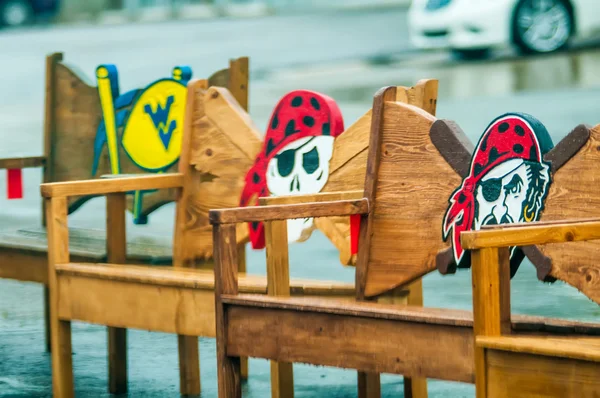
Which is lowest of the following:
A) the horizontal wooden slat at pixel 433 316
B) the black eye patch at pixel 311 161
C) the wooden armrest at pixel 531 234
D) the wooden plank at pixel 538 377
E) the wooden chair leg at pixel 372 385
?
the wooden chair leg at pixel 372 385

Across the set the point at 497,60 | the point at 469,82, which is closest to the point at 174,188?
the point at 469,82

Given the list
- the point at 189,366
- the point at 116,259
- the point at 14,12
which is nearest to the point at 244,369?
the point at 189,366

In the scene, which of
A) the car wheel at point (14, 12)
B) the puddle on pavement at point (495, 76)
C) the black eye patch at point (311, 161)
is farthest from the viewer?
the car wheel at point (14, 12)

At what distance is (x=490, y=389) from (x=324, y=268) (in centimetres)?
394

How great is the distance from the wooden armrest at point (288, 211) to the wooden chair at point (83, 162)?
3.40 ft

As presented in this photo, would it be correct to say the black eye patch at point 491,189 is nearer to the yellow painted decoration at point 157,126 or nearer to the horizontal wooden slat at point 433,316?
the horizontal wooden slat at point 433,316

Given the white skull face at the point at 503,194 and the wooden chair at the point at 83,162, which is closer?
the white skull face at the point at 503,194

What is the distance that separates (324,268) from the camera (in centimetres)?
721

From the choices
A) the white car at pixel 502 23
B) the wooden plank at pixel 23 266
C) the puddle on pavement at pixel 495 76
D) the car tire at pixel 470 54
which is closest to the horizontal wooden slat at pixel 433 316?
the wooden plank at pixel 23 266

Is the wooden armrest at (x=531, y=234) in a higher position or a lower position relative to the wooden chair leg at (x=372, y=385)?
higher

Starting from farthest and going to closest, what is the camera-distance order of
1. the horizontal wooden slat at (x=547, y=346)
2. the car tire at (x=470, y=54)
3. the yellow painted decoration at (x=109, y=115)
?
the car tire at (x=470, y=54) → the yellow painted decoration at (x=109, y=115) → the horizontal wooden slat at (x=547, y=346)

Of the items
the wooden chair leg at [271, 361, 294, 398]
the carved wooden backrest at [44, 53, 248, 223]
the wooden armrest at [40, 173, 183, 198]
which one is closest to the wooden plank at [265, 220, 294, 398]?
the wooden chair leg at [271, 361, 294, 398]

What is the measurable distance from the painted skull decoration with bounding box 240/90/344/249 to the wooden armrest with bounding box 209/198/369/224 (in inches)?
13.9

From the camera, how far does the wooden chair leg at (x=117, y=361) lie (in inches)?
198
